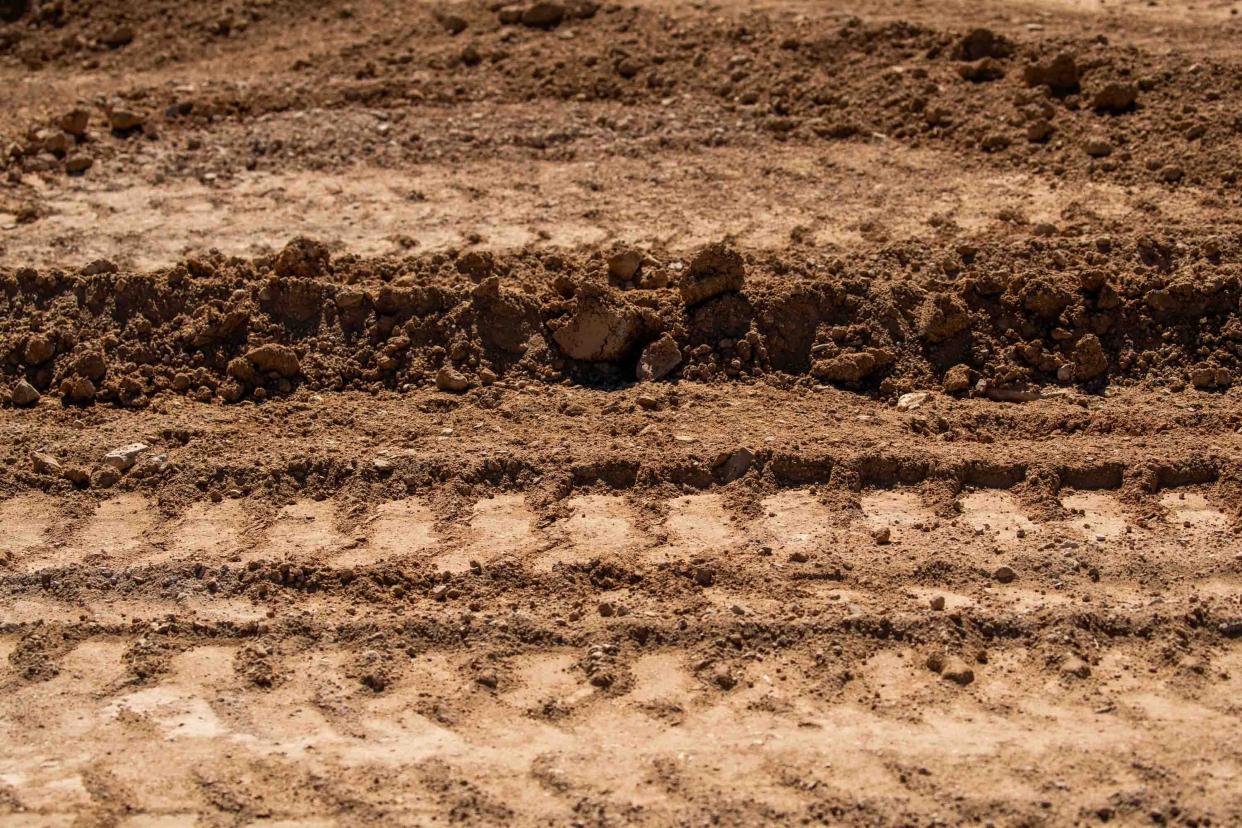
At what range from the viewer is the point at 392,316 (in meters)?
6.90

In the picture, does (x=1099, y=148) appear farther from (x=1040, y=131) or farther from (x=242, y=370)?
(x=242, y=370)

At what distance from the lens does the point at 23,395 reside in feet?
22.3

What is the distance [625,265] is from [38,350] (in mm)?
2652

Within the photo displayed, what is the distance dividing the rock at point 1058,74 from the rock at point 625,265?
2729mm

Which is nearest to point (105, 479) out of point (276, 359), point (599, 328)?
point (276, 359)

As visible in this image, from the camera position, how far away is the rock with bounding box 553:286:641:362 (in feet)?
21.9

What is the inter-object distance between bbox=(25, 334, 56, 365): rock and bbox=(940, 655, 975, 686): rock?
13.9 feet

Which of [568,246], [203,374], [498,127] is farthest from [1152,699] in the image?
[498,127]

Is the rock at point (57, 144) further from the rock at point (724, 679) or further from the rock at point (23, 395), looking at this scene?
the rock at point (724, 679)

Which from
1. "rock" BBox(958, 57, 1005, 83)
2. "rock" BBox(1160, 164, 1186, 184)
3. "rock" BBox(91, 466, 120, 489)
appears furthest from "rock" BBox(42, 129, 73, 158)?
"rock" BBox(1160, 164, 1186, 184)

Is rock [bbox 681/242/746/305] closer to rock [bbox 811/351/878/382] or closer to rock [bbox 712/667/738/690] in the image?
rock [bbox 811/351/878/382]

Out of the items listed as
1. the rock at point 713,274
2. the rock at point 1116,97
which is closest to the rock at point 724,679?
the rock at point 713,274

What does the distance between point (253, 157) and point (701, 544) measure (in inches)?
163

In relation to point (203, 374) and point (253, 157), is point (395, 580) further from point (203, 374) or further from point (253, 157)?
point (253, 157)
